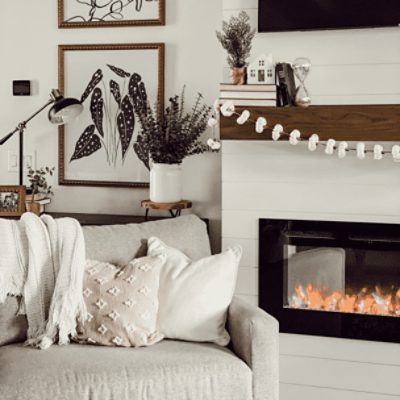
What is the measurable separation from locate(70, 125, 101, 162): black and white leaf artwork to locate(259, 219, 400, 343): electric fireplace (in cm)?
102

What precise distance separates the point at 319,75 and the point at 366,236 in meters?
0.72

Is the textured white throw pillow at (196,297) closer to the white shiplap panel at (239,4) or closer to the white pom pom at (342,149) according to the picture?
the white pom pom at (342,149)

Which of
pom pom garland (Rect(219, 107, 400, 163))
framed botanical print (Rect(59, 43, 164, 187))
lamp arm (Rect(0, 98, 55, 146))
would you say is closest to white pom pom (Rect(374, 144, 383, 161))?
pom pom garland (Rect(219, 107, 400, 163))

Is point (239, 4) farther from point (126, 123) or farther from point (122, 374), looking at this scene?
point (122, 374)

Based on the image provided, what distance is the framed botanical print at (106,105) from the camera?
3516 millimetres

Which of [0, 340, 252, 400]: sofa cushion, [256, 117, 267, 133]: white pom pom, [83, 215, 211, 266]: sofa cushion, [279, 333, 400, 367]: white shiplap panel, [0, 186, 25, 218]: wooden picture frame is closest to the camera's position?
[0, 340, 252, 400]: sofa cushion

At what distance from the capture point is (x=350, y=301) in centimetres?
312

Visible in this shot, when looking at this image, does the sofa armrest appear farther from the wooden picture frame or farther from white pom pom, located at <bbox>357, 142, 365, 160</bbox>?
the wooden picture frame

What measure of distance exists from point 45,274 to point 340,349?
4.33 feet

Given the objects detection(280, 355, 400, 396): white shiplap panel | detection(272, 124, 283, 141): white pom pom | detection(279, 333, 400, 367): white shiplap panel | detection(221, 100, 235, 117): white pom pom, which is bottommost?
detection(280, 355, 400, 396): white shiplap panel

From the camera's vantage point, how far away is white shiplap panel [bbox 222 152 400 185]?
2.96m

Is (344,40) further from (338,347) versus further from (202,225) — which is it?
(338,347)

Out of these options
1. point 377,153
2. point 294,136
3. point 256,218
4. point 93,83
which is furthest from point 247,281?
point 93,83

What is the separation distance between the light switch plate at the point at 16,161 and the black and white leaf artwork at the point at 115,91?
54 cm
